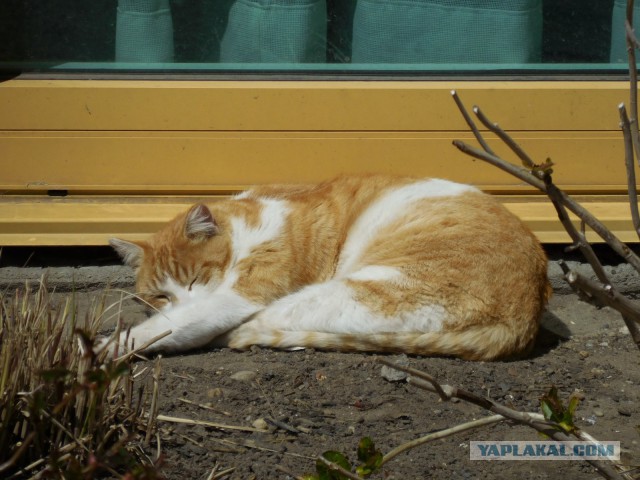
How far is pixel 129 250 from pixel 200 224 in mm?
376

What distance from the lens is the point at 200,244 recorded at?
3.74 metres

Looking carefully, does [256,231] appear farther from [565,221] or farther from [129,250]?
[565,221]

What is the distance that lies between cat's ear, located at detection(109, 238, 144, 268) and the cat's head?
0.05 ft

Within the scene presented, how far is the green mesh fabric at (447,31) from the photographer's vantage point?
4.40 metres

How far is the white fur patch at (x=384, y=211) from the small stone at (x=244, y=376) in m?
0.76

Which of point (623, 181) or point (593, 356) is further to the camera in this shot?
point (623, 181)

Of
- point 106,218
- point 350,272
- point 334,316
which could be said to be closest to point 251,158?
point 106,218

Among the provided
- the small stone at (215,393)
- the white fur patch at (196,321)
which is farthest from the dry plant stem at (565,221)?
the white fur patch at (196,321)

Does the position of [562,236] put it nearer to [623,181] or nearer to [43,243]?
[623,181]

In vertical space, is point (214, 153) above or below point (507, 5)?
Answer: below

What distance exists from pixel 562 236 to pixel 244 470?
2670 millimetres

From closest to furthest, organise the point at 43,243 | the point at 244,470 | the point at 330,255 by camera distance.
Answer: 1. the point at 244,470
2. the point at 330,255
3. the point at 43,243

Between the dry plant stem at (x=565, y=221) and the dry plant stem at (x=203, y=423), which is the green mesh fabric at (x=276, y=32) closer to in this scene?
the dry plant stem at (x=203, y=423)

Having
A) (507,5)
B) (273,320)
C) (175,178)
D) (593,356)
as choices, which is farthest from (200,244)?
(507,5)
